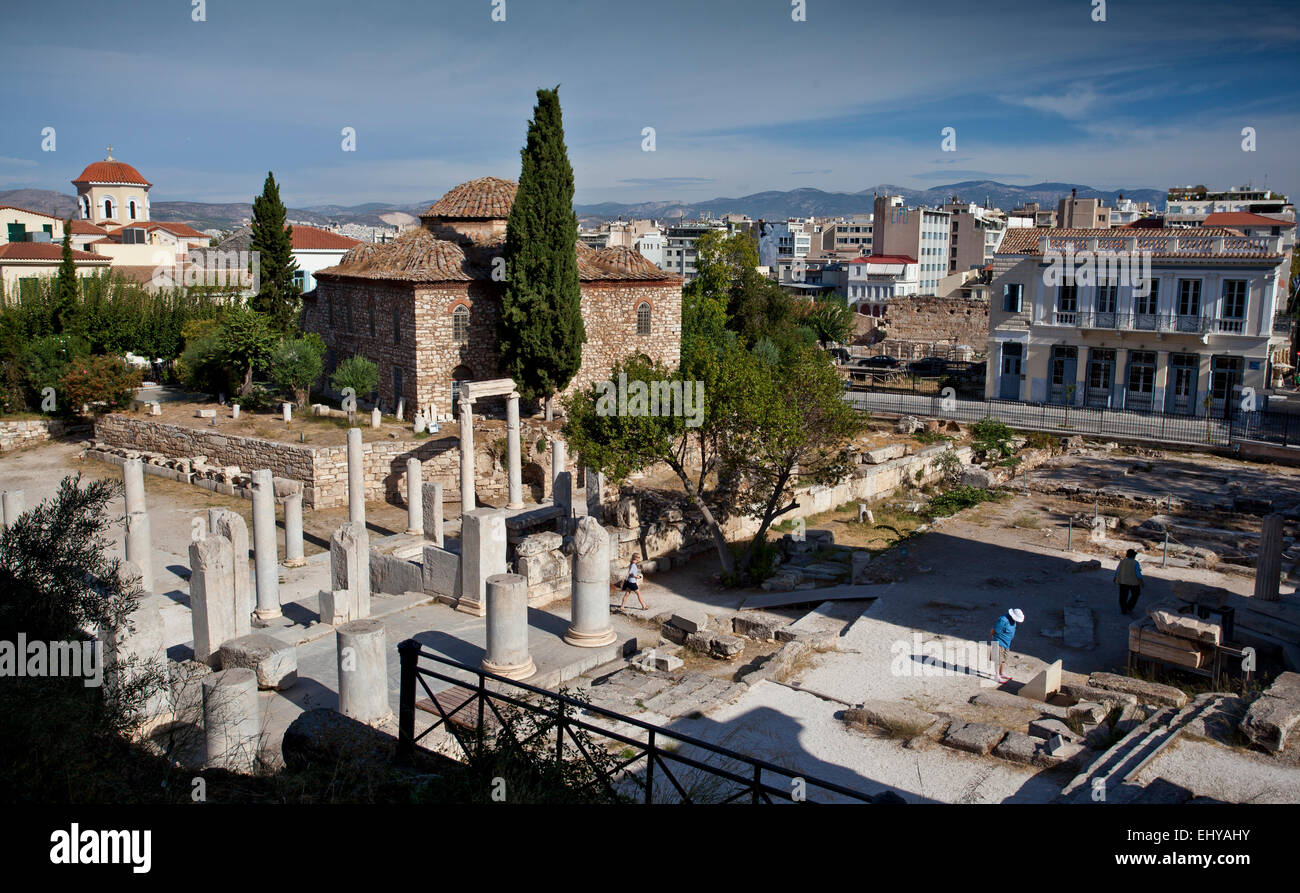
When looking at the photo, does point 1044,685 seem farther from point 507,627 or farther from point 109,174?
point 109,174

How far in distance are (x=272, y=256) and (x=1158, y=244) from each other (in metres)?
31.1

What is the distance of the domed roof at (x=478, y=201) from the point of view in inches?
1377

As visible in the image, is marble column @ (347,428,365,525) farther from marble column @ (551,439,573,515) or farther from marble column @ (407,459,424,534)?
marble column @ (551,439,573,515)

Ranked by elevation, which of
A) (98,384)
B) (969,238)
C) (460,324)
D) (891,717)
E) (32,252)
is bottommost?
(891,717)

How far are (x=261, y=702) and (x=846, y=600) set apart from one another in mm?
9896

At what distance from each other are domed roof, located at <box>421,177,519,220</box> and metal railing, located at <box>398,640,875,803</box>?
25456 millimetres

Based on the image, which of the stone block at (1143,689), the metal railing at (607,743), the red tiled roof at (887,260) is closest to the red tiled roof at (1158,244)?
the stone block at (1143,689)

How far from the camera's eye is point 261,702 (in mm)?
12281

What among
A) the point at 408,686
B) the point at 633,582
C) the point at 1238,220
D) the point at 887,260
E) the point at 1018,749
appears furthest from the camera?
the point at 887,260

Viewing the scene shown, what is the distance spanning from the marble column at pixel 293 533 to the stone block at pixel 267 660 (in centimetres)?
641

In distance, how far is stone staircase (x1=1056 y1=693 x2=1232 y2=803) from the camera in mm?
9156

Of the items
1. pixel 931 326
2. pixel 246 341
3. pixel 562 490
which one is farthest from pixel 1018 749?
pixel 931 326

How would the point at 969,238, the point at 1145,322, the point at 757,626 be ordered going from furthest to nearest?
the point at 969,238 < the point at 1145,322 < the point at 757,626

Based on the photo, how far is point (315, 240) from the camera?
63.7m
